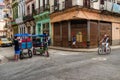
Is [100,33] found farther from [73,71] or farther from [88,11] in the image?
[73,71]

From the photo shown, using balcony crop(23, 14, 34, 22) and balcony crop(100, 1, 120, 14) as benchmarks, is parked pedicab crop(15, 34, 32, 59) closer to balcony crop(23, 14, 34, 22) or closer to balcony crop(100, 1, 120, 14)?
balcony crop(100, 1, 120, 14)

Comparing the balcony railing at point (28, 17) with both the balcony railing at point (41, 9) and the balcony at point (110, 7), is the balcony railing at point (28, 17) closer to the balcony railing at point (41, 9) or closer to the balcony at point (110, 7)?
the balcony railing at point (41, 9)

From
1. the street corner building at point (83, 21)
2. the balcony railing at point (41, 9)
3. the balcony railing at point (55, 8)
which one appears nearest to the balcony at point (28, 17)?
the balcony railing at point (41, 9)

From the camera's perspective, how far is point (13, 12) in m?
44.1

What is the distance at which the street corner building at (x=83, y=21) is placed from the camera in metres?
22.4

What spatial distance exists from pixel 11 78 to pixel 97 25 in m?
17.2

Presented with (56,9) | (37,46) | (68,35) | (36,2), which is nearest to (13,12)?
(36,2)

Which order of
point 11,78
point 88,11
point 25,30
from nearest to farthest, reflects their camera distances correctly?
1. point 11,78
2. point 88,11
3. point 25,30

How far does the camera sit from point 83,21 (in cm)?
2262

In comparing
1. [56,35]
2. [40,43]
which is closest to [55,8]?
[56,35]

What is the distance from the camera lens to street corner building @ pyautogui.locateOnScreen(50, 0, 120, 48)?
73.4 feet

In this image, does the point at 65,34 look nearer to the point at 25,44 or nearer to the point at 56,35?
the point at 56,35

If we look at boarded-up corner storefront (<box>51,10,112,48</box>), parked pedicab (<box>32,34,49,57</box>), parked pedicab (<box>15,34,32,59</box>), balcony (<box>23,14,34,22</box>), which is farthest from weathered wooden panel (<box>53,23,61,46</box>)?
parked pedicab (<box>15,34,32,59</box>)

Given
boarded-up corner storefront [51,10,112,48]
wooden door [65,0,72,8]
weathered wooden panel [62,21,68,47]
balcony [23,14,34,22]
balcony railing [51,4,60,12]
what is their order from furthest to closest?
balcony [23,14,34,22]
balcony railing [51,4,60,12]
weathered wooden panel [62,21,68,47]
wooden door [65,0,72,8]
boarded-up corner storefront [51,10,112,48]
